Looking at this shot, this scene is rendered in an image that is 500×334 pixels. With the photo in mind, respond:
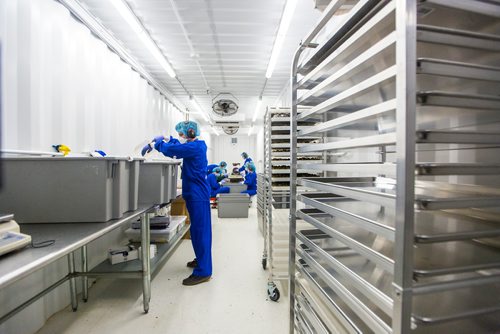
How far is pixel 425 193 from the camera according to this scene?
35.8 inches

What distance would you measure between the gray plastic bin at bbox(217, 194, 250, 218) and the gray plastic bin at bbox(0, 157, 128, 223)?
3733 mm

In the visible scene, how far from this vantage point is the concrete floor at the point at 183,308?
176 cm

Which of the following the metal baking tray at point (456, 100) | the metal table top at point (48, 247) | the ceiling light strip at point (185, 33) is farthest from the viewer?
the ceiling light strip at point (185, 33)

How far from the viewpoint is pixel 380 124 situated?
1.21 metres

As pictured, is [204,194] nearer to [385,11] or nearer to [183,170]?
[183,170]

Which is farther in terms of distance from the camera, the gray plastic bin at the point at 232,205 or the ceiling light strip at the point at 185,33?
the gray plastic bin at the point at 232,205

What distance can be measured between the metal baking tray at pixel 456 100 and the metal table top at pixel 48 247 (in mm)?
1271

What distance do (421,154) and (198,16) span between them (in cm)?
280

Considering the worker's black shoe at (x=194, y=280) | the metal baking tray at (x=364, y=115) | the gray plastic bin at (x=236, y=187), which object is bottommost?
the worker's black shoe at (x=194, y=280)

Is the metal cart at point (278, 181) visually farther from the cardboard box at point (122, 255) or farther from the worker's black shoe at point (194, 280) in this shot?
the cardboard box at point (122, 255)

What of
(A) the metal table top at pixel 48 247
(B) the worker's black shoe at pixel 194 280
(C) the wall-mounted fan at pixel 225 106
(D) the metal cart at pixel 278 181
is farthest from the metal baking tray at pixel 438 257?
(C) the wall-mounted fan at pixel 225 106

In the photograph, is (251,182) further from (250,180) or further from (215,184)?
(215,184)

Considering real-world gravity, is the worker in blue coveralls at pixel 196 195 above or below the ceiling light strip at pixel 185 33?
below

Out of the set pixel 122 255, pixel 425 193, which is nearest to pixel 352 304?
pixel 425 193
